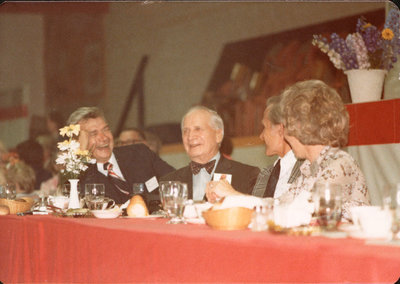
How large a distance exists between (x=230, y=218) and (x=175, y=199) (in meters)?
0.43

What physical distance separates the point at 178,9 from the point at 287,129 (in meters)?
7.95

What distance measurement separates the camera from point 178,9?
32.4 ft

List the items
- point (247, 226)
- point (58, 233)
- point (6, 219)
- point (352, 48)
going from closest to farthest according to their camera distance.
Answer: point (247, 226)
point (58, 233)
point (6, 219)
point (352, 48)

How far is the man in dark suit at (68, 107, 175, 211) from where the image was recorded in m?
4.03

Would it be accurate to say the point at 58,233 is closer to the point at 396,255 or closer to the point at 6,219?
the point at 6,219

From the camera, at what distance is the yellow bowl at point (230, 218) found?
1916 millimetres

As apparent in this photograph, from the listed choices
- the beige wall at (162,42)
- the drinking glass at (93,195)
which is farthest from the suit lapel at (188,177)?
the beige wall at (162,42)

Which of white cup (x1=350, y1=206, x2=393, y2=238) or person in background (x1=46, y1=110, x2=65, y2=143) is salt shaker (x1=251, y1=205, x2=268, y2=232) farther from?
person in background (x1=46, y1=110, x2=65, y2=143)

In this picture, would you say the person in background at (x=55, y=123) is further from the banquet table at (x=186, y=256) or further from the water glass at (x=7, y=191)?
the banquet table at (x=186, y=256)

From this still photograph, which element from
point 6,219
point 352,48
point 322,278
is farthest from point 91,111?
point 322,278

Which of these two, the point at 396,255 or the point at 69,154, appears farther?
the point at 69,154

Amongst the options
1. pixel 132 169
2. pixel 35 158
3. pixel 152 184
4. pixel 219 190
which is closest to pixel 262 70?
pixel 35 158

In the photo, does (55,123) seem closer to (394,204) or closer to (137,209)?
(137,209)

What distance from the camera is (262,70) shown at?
793cm
